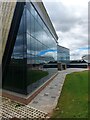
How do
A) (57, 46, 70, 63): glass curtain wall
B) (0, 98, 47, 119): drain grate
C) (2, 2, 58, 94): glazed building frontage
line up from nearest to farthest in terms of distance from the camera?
(0, 98, 47, 119): drain grate → (2, 2, 58, 94): glazed building frontage → (57, 46, 70, 63): glass curtain wall

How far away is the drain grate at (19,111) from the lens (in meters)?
9.38

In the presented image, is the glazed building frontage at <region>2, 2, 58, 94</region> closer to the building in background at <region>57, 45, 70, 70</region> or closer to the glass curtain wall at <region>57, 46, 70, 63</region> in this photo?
the building in background at <region>57, 45, 70, 70</region>

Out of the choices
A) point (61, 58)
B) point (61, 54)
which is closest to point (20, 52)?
point (61, 58)

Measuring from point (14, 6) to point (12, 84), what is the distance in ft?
13.4

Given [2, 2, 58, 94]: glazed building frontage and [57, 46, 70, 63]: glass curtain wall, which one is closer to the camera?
[2, 2, 58, 94]: glazed building frontage

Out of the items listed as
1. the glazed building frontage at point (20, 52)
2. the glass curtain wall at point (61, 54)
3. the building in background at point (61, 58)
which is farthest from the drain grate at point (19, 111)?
the glass curtain wall at point (61, 54)

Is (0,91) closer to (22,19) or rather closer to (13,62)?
(13,62)

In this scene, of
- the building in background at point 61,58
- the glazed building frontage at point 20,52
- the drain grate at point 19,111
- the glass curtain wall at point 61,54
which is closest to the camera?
the drain grate at point 19,111

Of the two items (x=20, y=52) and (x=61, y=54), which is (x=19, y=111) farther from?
(x=61, y=54)

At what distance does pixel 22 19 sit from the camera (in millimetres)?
12391

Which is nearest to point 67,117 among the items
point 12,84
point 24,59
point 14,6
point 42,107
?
point 42,107

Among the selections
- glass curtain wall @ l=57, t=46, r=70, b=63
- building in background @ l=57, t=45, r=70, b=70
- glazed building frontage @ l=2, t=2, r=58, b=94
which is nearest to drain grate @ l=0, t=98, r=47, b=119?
glazed building frontage @ l=2, t=2, r=58, b=94

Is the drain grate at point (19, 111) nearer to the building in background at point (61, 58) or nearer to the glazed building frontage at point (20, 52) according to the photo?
the glazed building frontage at point (20, 52)

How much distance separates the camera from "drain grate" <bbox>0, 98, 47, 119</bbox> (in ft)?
30.8
